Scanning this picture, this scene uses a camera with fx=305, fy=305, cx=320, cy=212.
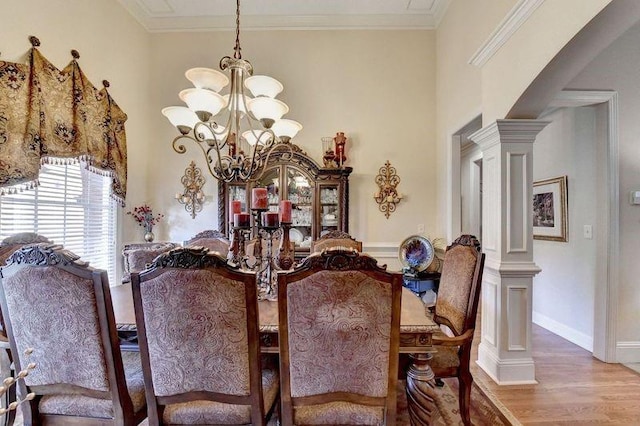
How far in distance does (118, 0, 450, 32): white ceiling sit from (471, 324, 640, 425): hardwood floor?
3840 millimetres

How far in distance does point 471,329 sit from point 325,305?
101 centimetres

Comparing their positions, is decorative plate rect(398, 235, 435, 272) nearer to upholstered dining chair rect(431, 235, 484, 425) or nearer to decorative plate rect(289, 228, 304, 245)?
decorative plate rect(289, 228, 304, 245)

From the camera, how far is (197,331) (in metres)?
1.12

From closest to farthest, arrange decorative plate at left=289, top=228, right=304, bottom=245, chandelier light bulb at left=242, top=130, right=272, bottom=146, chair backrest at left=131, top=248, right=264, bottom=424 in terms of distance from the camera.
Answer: chair backrest at left=131, top=248, right=264, bottom=424, chandelier light bulb at left=242, top=130, right=272, bottom=146, decorative plate at left=289, top=228, right=304, bottom=245

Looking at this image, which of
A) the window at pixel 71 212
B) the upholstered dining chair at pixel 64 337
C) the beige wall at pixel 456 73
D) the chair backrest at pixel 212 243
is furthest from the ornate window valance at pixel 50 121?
the beige wall at pixel 456 73

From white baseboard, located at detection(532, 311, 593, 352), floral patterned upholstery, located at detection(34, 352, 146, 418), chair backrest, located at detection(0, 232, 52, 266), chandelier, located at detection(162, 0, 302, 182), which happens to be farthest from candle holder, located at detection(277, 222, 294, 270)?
white baseboard, located at detection(532, 311, 593, 352)

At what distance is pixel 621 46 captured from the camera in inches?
105

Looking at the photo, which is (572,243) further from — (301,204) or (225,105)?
(225,105)

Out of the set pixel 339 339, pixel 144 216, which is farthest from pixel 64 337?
pixel 144 216

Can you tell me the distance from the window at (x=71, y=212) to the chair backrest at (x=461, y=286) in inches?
128

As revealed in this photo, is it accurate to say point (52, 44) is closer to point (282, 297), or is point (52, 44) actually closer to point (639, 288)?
point (282, 297)

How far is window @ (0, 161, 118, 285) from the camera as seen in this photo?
2.46 metres

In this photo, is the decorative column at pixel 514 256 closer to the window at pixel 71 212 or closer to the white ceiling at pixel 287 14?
the white ceiling at pixel 287 14

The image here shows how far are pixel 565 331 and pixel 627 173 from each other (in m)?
1.64
